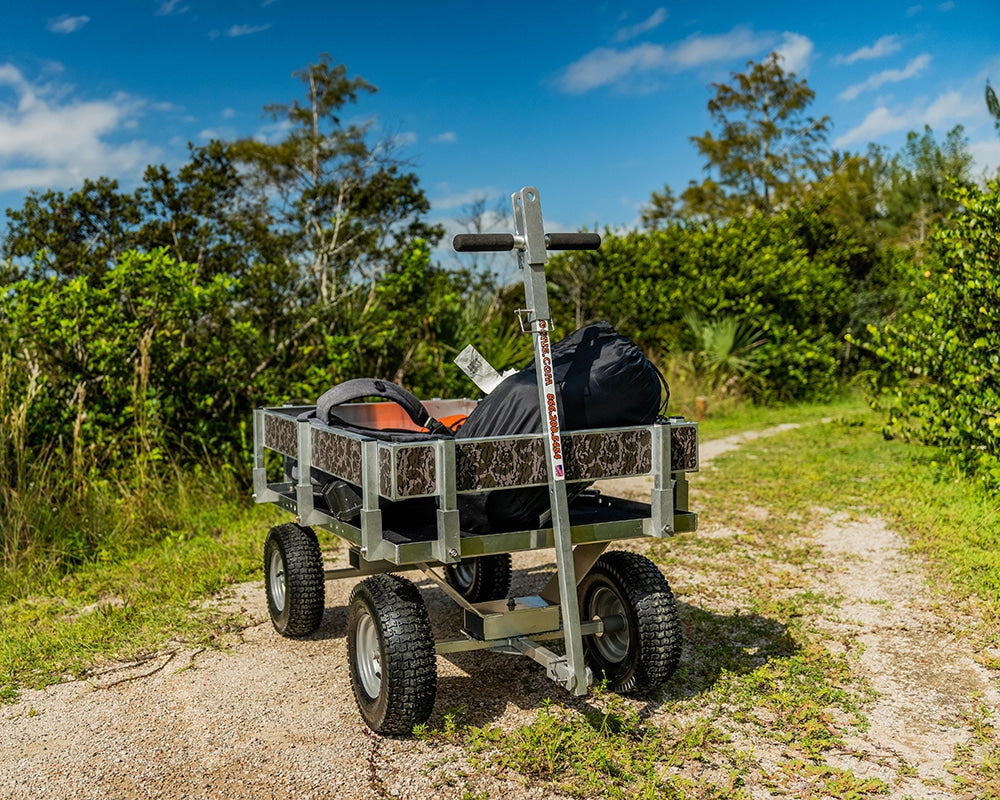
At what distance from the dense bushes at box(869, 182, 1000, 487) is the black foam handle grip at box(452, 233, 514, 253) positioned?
16.6 feet

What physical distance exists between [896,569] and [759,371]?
10.3m

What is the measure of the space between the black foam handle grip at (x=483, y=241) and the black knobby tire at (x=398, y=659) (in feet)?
4.39

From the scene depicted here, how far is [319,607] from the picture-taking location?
4586 millimetres

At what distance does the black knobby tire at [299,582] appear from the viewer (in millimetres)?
4535

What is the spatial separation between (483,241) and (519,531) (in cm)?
109

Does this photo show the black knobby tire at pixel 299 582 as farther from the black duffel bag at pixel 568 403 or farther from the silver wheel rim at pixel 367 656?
the black duffel bag at pixel 568 403

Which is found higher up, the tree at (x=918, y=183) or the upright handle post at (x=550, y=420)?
the tree at (x=918, y=183)

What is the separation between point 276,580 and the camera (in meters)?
4.92

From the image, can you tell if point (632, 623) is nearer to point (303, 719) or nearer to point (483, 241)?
point (303, 719)

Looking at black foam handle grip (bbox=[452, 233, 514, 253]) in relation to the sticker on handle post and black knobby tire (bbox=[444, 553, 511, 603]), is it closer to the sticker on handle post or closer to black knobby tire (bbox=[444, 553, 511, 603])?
the sticker on handle post

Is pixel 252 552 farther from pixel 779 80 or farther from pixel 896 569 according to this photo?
pixel 779 80

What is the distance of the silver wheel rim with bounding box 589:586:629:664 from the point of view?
13.0ft

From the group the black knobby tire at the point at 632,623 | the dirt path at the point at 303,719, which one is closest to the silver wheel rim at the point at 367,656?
the dirt path at the point at 303,719

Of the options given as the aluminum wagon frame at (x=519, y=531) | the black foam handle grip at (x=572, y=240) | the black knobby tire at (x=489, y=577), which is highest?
the black foam handle grip at (x=572, y=240)
